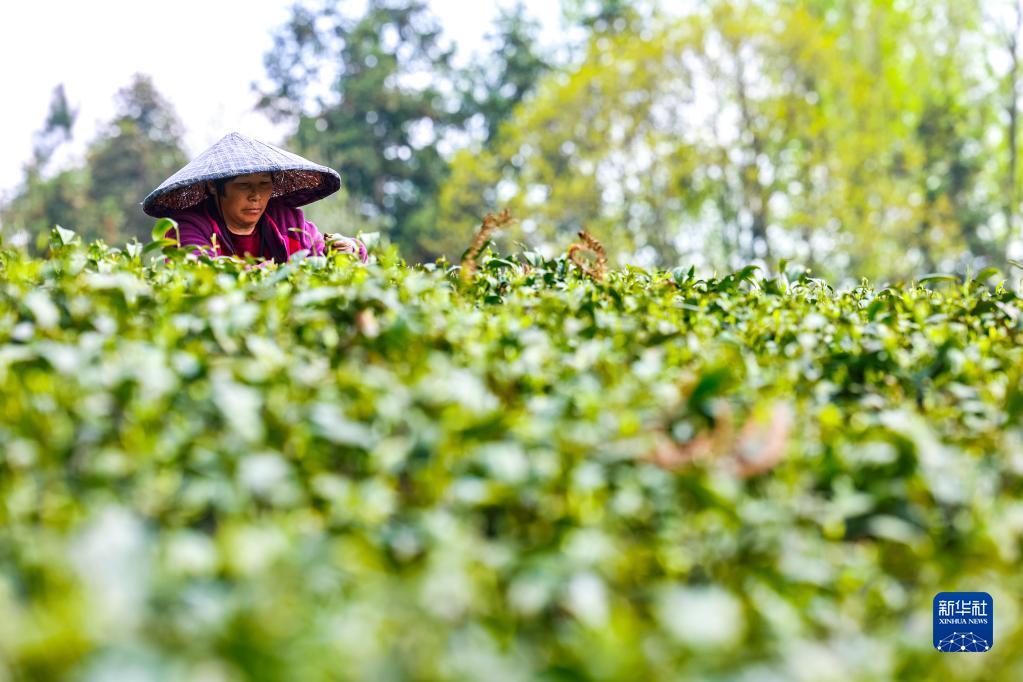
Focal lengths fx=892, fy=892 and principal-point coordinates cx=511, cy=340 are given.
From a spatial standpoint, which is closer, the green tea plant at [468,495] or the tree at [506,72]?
the green tea plant at [468,495]

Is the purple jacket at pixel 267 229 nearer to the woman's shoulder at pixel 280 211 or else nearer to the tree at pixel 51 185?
the woman's shoulder at pixel 280 211

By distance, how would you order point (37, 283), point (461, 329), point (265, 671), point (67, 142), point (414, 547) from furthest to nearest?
1. point (67, 142)
2. point (37, 283)
3. point (461, 329)
4. point (414, 547)
5. point (265, 671)

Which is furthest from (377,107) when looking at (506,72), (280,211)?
(280,211)

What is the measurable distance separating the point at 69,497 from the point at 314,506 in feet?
0.98

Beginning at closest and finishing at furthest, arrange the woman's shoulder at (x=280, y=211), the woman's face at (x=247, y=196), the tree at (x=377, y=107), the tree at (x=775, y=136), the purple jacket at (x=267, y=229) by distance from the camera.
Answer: the purple jacket at (x=267, y=229) → the woman's face at (x=247, y=196) → the woman's shoulder at (x=280, y=211) → the tree at (x=775, y=136) → the tree at (x=377, y=107)

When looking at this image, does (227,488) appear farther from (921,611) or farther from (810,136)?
(810,136)

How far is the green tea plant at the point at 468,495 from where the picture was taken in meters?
0.88

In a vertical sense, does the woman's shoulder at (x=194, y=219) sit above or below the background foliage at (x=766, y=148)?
below

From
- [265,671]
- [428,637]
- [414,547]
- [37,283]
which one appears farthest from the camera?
[37,283]

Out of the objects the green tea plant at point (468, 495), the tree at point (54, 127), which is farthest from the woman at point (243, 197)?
the tree at point (54, 127)

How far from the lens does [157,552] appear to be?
0.94m

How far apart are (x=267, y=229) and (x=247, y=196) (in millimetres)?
306

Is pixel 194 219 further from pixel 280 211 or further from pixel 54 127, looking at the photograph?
pixel 54 127

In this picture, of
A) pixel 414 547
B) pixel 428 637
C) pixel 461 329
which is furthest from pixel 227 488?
pixel 461 329
